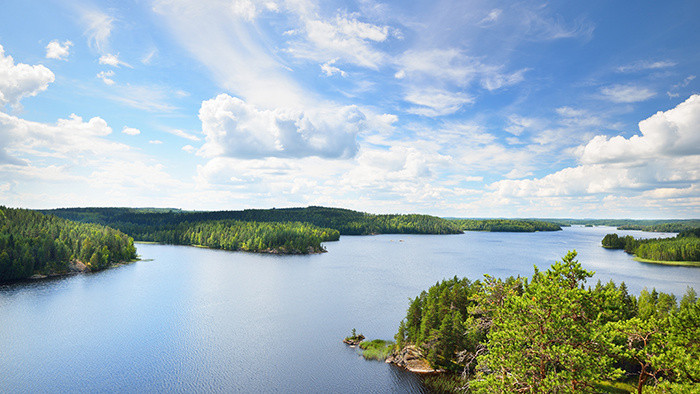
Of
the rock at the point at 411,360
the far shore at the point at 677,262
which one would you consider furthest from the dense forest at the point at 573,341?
the far shore at the point at 677,262

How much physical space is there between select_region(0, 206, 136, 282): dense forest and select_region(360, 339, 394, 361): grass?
351 feet

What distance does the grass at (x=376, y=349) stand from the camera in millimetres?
50844

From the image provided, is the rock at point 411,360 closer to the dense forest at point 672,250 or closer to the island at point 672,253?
the island at point 672,253

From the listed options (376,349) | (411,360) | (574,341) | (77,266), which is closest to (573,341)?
(574,341)

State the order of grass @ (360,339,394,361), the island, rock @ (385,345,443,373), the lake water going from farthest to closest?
1. the island
2. grass @ (360,339,394,361)
3. rock @ (385,345,443,373)
4. the lake water

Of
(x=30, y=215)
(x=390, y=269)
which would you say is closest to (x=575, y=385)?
(x=390, y=269)

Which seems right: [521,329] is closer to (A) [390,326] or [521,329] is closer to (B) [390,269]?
(A) [390,326]

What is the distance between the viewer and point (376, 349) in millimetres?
52656

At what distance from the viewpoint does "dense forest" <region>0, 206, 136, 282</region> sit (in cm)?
10325

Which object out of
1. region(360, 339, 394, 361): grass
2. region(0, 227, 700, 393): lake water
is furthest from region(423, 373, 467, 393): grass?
region(360, 339, 394, 361): grass

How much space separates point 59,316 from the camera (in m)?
68.9

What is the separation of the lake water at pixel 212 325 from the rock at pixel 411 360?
1.86 m

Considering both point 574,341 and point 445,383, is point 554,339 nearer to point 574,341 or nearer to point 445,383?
point 574,341

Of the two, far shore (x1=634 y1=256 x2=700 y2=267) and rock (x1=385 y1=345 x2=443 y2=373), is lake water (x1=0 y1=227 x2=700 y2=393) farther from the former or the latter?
far shore (x1=634 y1=256 x2=700 y2=267)
